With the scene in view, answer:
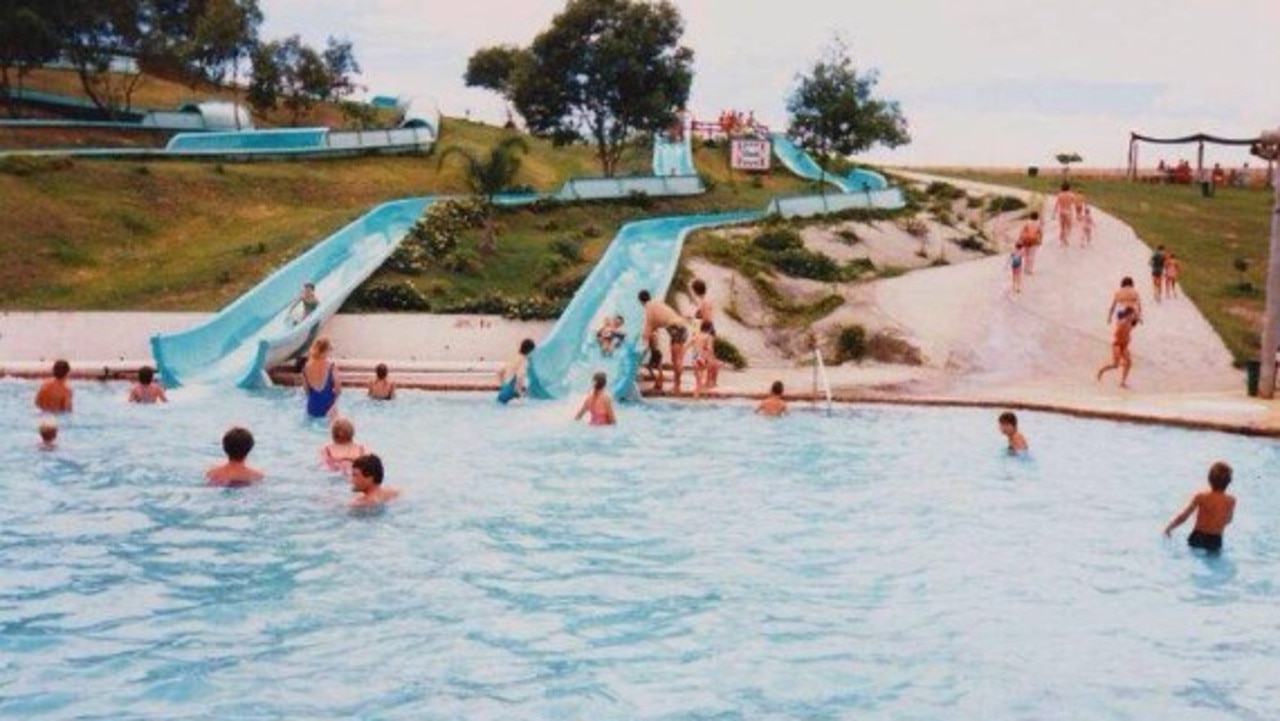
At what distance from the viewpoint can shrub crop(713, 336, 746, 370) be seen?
2477cm

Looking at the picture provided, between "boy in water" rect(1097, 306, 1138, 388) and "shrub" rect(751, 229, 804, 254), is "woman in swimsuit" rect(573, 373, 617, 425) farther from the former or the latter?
"shrub" rect(751, 229, 804, 254)

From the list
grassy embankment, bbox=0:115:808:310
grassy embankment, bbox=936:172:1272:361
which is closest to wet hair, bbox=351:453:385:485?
grassy embankment, bbox=0:115:808:310

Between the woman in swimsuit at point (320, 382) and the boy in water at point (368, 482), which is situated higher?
the woman in swimsuit at point (320, 382)

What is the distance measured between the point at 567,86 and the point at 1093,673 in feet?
124

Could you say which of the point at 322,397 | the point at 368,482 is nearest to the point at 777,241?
the point at 322,397

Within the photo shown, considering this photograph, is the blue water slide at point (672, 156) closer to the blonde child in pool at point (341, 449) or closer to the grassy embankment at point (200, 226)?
the grassy embankment at point (200, 226)

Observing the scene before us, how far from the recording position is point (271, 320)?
985 inches

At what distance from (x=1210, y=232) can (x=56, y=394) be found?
3354 centimetres

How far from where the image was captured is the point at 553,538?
12289 mm

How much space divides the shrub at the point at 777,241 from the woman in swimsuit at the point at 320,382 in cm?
1612

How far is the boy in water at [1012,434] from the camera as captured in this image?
53.2 feet

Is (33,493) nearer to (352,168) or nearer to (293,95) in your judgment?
(352,168)

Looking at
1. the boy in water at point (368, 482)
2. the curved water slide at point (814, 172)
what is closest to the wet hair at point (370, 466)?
the boy in water at point (368, 482)

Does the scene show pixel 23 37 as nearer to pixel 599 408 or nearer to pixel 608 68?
pixel 608 68
